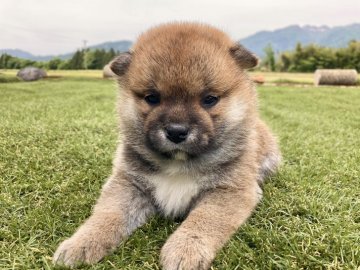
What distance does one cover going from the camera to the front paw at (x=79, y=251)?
2.20m

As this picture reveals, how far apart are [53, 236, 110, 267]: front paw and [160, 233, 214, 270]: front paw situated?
1.21ft

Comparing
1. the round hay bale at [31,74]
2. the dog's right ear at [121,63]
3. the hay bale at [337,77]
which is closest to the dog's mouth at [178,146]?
the dog's right ear at [121,63]

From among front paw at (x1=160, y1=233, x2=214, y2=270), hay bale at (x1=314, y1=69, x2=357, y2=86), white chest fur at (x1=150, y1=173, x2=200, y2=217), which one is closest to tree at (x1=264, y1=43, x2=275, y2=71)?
hay bale at (x1=314, y1=69, x2=357, y2=86)

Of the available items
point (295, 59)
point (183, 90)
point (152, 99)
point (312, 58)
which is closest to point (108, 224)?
point (152, 99)

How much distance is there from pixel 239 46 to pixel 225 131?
692 millimetres

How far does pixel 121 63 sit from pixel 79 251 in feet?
4.51

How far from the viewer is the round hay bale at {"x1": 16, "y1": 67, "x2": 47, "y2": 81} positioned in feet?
58.5

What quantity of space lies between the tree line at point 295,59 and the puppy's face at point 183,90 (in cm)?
1901

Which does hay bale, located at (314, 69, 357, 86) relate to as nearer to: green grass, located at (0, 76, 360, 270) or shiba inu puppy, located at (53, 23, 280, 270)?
green grass, located at (0, 76, 360, 270)

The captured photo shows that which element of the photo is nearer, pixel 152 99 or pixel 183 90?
pixel 183 90

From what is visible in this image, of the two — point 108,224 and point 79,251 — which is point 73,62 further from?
point 79,251

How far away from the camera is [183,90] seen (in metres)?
2.47

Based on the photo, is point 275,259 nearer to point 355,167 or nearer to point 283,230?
point 283,230

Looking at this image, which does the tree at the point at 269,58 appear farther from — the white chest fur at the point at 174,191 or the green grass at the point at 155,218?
the white chest fur at the point at 174,191
